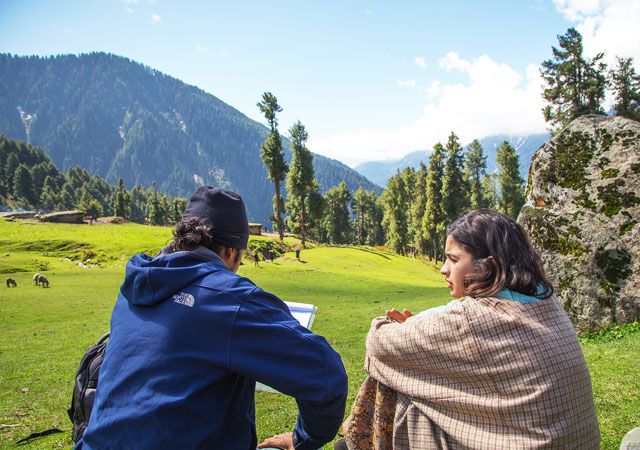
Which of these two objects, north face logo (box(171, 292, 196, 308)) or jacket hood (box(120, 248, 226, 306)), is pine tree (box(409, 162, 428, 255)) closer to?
jacket hood (box(120, 248, 226, 306))

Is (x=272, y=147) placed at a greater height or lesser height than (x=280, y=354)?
greater

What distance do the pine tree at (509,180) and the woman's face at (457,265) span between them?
2491 inches

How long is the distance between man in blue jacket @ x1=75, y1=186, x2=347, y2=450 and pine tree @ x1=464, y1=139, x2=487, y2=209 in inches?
2702

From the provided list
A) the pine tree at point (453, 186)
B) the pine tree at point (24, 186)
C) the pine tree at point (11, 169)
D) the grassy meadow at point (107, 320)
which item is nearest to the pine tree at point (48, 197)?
the pine tree at point (24, 186)

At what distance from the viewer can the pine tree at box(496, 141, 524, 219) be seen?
61.3 meters

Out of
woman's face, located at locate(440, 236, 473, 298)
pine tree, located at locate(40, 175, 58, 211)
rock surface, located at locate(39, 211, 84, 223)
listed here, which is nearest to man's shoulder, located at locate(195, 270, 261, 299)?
woman's face, located at locate(440, 236, 473, 298)

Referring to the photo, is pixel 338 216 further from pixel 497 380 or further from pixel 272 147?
pixel 497 380

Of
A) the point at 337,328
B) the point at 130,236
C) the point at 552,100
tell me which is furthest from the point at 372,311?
the point at 130,236

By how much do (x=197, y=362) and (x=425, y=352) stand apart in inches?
62.8

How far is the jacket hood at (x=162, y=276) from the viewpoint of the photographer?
7.57 feet

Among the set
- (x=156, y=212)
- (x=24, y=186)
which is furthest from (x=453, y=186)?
(x=24, y=186)

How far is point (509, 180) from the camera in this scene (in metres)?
61.8

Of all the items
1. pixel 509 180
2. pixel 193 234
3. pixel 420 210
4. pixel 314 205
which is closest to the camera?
pixel 193 234

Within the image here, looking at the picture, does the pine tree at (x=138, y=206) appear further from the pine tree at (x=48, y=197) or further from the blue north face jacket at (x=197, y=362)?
the blue north face jacket at (x=197, y=362)
